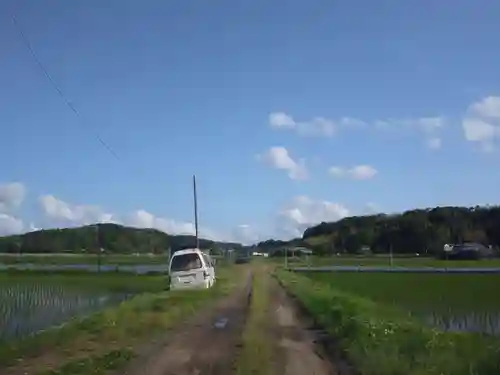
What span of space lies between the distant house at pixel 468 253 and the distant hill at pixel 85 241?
118 feet

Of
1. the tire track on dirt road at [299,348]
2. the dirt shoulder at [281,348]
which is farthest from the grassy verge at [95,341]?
the tire track on dirt road at [299,348]

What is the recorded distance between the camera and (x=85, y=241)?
114250 millimetres

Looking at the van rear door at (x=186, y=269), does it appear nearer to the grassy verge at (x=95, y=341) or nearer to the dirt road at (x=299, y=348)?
the grassy verge at (x=95, y=341)

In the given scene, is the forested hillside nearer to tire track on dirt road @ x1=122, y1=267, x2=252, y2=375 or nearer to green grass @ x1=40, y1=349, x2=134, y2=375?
tire track on dirt road @ x1=122, y1=267, x2=252, y2=375

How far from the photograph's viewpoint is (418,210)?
132 meters

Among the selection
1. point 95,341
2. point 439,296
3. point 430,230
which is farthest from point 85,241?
point 95,341

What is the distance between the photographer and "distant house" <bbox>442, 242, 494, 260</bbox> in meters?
104

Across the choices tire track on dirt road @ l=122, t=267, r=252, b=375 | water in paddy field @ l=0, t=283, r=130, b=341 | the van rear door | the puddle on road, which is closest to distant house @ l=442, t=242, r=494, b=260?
water in paddy field @ l=0, t=283, r=130, b=341

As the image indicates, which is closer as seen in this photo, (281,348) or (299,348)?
(281,348)

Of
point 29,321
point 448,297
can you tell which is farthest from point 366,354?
point 448,297

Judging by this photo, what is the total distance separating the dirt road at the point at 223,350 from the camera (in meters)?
10.1

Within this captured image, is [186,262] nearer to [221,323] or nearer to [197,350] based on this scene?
[221,323]

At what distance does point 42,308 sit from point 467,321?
15.1 meters

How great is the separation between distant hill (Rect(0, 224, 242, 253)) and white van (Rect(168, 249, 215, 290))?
3095 inches
